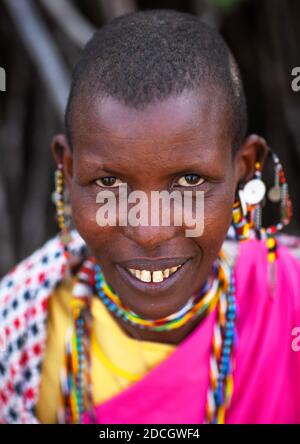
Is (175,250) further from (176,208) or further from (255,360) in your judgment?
(255,360)

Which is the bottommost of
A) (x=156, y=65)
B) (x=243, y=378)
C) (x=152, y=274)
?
(x=243, y=378)

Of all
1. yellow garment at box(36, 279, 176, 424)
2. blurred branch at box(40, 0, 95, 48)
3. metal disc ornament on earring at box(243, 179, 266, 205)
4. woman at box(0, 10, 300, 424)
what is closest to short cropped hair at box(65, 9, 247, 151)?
woman at box(0, 10, 300, 424)

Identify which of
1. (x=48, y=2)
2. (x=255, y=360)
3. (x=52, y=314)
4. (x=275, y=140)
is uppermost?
(x=48, y=2)

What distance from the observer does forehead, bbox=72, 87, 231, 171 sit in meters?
1.25

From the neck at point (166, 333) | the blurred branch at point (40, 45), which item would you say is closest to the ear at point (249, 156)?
the neck at point (166, 333)

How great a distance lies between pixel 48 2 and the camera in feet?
7.88

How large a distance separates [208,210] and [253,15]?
6.36 feet

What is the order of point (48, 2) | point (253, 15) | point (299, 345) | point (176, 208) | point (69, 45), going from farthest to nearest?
point (253, 15) → point (69, 45) → point (48, 2) → point (299, 345) → point (176, 208)

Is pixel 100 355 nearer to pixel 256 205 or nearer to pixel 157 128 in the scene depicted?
pixel 256 205

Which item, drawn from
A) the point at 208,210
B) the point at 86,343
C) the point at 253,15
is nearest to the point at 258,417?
the point at 86,343

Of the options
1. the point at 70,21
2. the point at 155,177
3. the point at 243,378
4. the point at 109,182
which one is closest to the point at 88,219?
the point at 109,182

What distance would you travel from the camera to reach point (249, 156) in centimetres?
151

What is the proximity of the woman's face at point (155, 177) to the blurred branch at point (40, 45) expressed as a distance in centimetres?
102

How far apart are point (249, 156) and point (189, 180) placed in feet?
0.78
